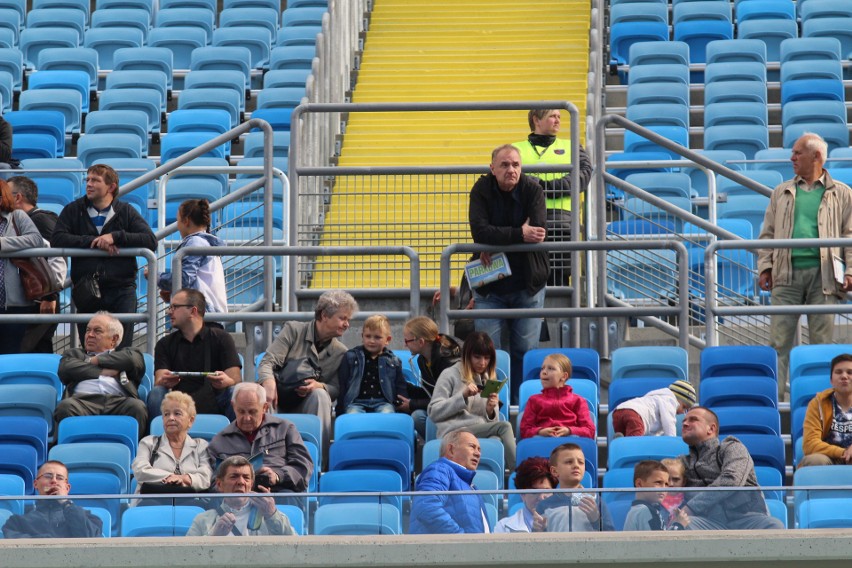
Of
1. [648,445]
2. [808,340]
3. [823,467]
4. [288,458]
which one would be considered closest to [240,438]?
[288,458]

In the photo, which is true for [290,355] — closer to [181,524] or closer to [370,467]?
[370,467]

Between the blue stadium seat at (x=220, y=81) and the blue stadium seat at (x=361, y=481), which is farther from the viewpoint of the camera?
the blue stadium seat at (x=220, y=81)

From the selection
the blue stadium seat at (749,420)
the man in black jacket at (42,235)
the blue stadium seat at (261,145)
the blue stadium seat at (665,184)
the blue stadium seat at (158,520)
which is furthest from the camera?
the blue stadium seat at (261,145)

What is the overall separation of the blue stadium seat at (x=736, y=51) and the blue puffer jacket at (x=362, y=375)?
7.73 metres

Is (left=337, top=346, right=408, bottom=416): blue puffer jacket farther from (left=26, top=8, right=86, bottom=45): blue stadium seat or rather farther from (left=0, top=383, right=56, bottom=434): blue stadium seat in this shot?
(left=26, top=8, right=86, bottom=45): blue stadium seat

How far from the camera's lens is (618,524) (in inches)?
322

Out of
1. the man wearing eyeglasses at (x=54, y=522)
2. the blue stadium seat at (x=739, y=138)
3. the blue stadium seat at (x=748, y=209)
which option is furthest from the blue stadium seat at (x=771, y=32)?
the man wearing eyeglasses at (x=54, y=522)

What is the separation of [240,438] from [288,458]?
29 centimetres

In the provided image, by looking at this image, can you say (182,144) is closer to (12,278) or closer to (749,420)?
(12,278)

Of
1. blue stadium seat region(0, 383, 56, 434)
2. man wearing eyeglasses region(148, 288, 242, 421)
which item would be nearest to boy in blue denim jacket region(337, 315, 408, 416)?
man wearing eyeglasses region(148, 288, 242, 421)

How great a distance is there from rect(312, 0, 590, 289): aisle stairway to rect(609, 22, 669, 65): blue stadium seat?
350 mm

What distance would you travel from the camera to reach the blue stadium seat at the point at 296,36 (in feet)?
60.4

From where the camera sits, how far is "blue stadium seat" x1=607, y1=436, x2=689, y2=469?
383 inches

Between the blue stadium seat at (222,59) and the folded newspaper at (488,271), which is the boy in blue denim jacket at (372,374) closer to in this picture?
the folded newspaper at (488,271)
